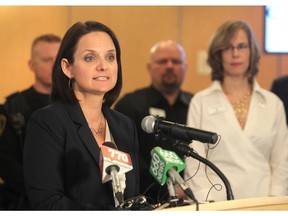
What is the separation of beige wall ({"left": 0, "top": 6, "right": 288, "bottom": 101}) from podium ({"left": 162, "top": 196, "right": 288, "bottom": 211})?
3.71 ft

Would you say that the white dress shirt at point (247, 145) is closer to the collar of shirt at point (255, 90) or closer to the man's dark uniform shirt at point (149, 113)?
the collar of shirt at point (255, 90)

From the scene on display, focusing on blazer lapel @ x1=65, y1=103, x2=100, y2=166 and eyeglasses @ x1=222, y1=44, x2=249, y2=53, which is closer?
blazer lapel @ x1=65, y1=103, x2=100, y2=166

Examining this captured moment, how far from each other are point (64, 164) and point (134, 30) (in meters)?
2.36

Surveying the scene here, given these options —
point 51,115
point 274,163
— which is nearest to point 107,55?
point 51,115

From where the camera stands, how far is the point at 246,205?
6.13ft

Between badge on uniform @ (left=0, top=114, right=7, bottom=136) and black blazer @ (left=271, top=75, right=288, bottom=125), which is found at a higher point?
black blazer @ (left=271, top=75, right=288, bottom=125)

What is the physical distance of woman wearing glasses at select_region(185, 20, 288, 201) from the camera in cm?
288

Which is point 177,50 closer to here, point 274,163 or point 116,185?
Result: point 274,163

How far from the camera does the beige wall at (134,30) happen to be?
11.6 feet

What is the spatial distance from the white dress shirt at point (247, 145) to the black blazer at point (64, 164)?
2.58ft

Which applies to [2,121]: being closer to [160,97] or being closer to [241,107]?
[160,97]

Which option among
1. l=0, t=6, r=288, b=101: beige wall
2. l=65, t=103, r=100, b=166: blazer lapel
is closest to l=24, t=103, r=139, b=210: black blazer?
l=65, t=103, r=100, b=166: blazer lapel

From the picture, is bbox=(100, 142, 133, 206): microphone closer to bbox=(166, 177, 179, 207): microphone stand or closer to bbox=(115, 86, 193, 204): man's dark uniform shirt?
bbox=(166, 177, 179, 207): microphone stand

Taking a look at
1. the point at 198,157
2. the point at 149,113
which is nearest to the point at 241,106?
the point at 149,113
